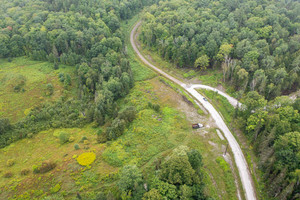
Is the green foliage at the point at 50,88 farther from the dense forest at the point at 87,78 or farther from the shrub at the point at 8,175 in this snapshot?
the shrub at the point at 8,175

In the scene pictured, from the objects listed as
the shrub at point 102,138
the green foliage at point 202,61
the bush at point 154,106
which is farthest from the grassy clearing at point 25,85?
the green foliage at point 202,61

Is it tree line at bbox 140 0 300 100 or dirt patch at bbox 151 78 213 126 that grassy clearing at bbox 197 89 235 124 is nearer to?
dirt patch at bbox 151 78 213 126

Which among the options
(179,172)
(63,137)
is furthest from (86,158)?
(179,172)

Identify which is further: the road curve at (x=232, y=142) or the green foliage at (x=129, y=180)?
the road curve at (x=232, y=142)

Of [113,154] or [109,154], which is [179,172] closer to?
[113,154]

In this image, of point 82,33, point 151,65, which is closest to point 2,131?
point 82,33

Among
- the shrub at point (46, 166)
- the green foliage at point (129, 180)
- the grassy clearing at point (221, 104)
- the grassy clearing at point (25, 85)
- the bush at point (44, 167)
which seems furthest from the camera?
the grassy clearing at point (25, 85)

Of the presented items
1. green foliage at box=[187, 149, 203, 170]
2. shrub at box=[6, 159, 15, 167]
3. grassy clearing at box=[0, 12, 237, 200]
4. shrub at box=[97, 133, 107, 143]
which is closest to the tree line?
grassy clearing at box=[0, 12, 237, 200]

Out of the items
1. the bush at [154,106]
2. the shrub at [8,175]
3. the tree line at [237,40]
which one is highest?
the tree line at [237,40]
